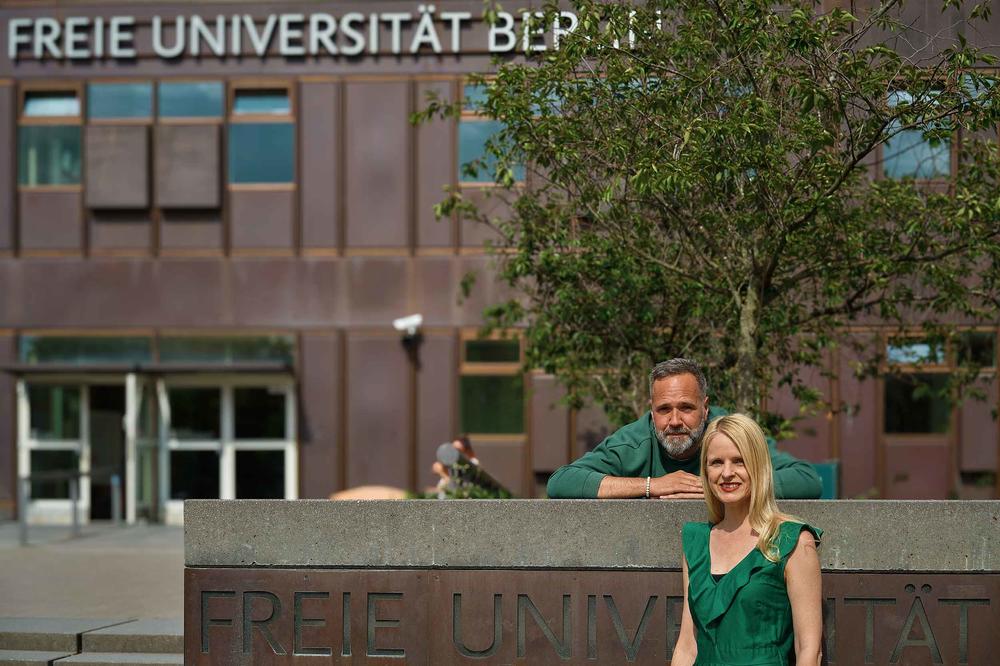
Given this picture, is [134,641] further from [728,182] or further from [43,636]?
[728,182]

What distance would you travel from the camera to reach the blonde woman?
4289 millimetres

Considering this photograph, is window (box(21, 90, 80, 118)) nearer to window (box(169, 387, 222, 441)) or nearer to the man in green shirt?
window (box(169, 387, 222, 441))

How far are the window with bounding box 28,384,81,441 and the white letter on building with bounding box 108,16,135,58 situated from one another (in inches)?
198

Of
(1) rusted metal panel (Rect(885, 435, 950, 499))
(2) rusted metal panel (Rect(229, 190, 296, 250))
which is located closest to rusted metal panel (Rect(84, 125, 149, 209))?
(2) rusted metal panel (Rect(229, 190, 296, 250))

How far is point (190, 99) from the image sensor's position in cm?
1964

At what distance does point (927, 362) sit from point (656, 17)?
13.7ft

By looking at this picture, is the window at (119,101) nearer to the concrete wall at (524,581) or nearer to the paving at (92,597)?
the paving at (92,597)

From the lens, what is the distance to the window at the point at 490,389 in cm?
1928

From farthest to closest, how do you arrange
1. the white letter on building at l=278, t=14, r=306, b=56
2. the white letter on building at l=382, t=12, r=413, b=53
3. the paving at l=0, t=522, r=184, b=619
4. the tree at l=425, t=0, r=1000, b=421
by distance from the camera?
1. the white letter on building at l=278, t=14, r=306, b=56
2. the white letter on building at l=382, t=12, r=413, b=53
3. the paving at l=0, t=522, r=184, b=619
4. the tree at l=425, t=0, r=1000, b=421

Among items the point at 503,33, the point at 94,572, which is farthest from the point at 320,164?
the point at 94,572

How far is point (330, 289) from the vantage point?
19500mm

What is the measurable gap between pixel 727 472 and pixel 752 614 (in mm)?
468

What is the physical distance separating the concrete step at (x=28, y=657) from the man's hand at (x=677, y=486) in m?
4.85

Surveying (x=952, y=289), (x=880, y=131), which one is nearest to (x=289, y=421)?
(x=952, y=289)
